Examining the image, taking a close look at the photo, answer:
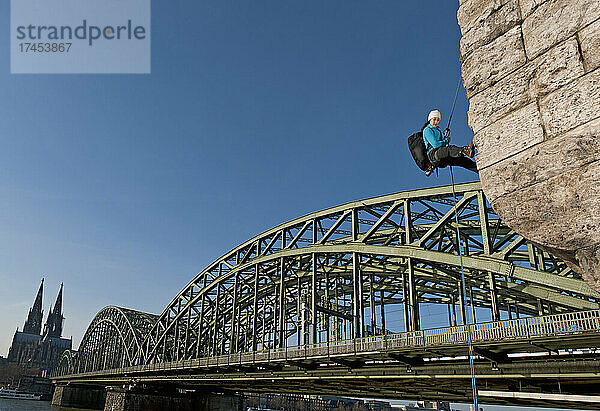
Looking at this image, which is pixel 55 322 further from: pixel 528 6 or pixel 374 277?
pixel 528 6

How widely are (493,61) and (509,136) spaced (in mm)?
639

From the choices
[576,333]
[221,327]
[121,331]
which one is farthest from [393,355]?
[121,331]

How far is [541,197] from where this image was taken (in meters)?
2.93

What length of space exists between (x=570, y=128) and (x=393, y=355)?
20.8 metres

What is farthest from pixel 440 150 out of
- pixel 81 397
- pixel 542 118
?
pixel 81 397

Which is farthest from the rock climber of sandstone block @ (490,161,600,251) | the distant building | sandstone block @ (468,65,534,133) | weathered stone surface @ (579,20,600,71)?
the distant building

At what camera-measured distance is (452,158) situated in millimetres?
4328

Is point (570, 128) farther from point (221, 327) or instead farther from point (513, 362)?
point (221, 327)

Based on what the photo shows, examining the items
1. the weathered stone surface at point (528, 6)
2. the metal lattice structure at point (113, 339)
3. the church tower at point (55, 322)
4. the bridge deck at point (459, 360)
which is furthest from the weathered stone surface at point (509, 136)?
the church tower at point (55, 322)

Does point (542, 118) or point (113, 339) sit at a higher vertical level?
point (542, 118)

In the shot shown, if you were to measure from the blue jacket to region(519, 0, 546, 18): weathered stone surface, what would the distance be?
1.54 m

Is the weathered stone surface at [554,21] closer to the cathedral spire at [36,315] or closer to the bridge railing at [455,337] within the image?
the bridge railing at [455,337]

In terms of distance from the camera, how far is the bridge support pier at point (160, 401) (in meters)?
54.9

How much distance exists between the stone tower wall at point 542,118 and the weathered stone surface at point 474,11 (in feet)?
0.04
